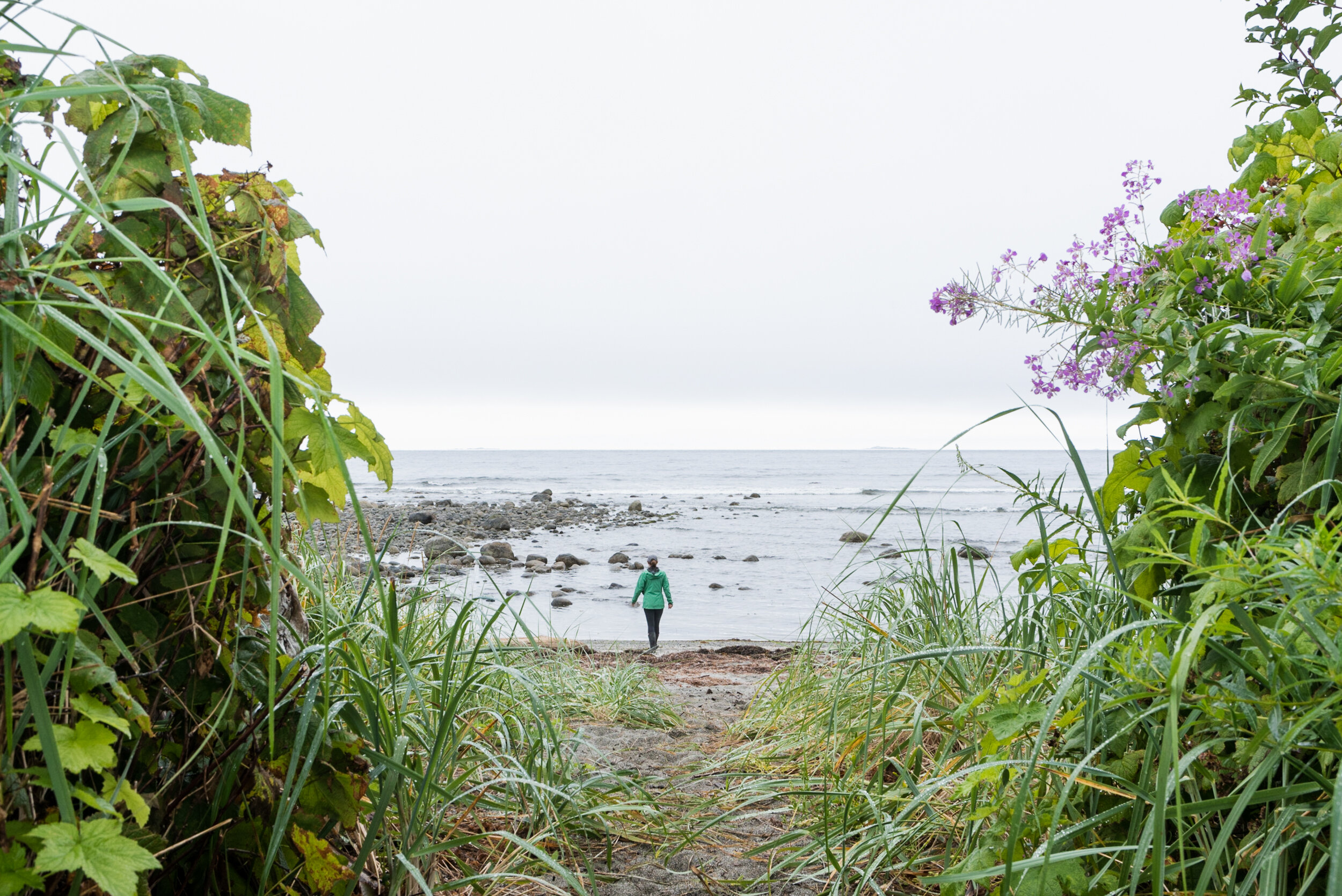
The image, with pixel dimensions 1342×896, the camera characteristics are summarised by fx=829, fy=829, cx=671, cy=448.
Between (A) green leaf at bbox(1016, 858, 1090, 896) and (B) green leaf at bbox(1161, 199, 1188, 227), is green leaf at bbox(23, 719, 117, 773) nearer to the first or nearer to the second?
(A) green leaf at bbox(1016, 858, 1090, 896)

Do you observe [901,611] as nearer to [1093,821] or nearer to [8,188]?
[1093,821]

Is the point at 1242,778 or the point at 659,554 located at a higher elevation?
the point at 1242,778

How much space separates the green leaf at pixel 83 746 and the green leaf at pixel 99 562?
206 mm

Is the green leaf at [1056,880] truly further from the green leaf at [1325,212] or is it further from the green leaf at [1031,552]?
the green leaf at [1325,212]

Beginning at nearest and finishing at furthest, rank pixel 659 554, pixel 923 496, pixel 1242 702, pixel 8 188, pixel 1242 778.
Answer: pixel 8 188 < pixel 1242 702 < pixel 1242 778 < pixel 659 554 < pixel 923 496

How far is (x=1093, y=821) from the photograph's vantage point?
1.36 meters

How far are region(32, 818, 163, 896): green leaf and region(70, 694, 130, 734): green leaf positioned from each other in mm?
100

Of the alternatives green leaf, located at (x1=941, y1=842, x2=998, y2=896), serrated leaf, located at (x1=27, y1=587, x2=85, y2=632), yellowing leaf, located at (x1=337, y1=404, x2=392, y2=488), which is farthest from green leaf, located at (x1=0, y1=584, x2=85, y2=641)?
green leaf, located at (x1=941, y1=842, x2=998, y2=896)

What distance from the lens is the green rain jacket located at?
9953 millimetres

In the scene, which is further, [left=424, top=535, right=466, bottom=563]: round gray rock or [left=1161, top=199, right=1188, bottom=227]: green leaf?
[left=424, top=535, right=466, bottom=563]: round gray rock

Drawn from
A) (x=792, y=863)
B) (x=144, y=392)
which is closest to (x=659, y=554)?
(x=792, y=863)

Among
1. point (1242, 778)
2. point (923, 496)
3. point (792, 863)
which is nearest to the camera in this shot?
point (1242, 778)

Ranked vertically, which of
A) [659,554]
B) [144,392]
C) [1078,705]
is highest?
[144,392]

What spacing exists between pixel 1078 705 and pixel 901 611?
2.50m
